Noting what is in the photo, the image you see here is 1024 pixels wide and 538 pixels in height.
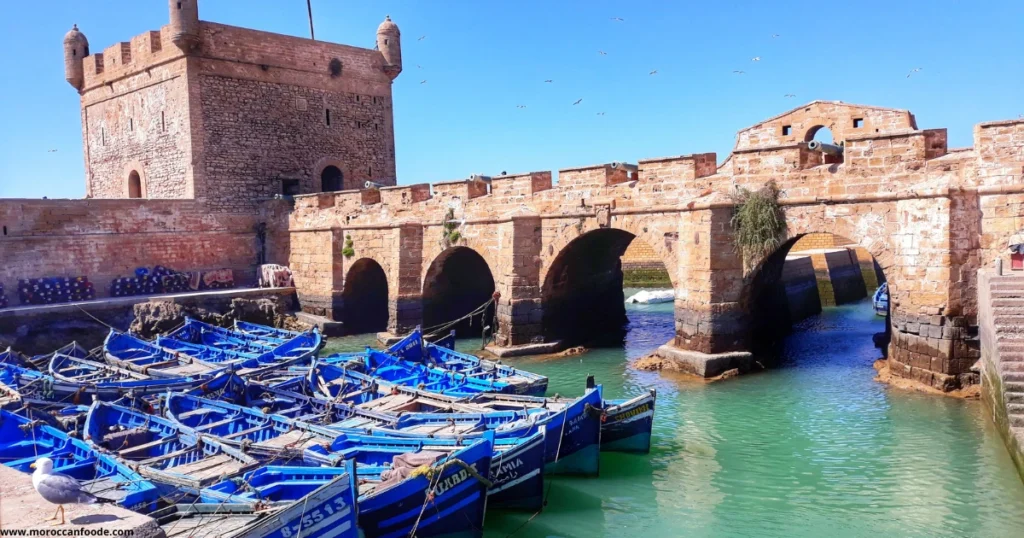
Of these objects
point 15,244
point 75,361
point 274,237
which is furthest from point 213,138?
point 75,361

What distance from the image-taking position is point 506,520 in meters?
8.43

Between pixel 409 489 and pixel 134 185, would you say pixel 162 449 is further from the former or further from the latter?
pixel 134 185

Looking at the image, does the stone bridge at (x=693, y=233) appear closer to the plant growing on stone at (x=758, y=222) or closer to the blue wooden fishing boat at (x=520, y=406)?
the plant growing on stone at (x=758, y=222)

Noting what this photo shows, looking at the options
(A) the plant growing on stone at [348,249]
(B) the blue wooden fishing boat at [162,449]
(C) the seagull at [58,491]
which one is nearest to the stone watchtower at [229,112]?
(A) the plant growing on stone at [348,249]

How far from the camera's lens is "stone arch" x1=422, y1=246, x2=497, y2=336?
2006cm

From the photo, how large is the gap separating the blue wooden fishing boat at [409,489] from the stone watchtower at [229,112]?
18.2 meters

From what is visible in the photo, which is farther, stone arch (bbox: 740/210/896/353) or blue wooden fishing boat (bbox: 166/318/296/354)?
blue wooden fishing boat (bbox: 166/318/296/354)

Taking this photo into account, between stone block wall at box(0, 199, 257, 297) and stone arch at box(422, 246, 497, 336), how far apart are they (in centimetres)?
775

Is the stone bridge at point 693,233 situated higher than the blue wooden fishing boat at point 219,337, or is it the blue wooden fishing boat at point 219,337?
the stone bridge at point 693,233

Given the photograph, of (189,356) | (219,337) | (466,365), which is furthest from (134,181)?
(466,365)

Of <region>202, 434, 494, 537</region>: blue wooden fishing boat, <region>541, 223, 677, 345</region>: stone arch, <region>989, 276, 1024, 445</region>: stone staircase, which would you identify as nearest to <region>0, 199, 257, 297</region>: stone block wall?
<region>541, 223, 677, 345</region>: stone arch

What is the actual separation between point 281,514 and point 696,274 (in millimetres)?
10131

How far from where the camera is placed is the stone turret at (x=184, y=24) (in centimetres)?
2245

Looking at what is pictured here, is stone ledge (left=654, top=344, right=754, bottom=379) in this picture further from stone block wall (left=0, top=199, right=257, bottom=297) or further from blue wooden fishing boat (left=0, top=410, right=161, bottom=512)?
stone block wall (left=0, top=199, right=257, bottom=297)
